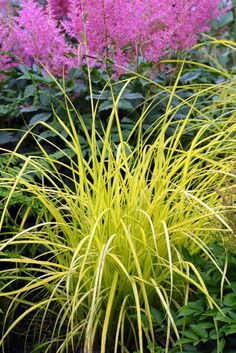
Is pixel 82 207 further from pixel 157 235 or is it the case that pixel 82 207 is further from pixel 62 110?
pixel 62 110

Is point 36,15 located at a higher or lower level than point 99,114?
higher

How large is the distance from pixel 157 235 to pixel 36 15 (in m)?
1.31

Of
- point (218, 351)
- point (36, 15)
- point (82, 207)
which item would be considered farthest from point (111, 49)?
point (218, 351)

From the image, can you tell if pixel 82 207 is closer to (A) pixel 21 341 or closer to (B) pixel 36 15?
(A) pixel 21 341

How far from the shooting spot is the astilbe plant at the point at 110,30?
289cm

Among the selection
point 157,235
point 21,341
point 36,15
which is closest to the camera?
point 157,235

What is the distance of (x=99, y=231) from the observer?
93.4 inches

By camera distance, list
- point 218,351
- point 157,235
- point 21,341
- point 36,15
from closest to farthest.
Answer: point 218,351
point 157,235
point 21,341
point 36,15

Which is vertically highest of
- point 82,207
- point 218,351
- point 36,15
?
point 36,15

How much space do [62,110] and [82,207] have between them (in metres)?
0.78

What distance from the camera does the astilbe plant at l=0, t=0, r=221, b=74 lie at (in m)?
2.89

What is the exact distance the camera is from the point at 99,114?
3.17 meters

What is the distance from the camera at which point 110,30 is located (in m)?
2.93

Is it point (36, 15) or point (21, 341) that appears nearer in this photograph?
point (21, 341)
